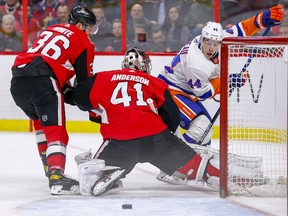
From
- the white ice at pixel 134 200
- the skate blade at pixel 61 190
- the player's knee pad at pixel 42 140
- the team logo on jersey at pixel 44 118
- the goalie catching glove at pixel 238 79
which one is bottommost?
the white ice at pixel 134 200

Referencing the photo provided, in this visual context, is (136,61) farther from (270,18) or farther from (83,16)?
(270,18)

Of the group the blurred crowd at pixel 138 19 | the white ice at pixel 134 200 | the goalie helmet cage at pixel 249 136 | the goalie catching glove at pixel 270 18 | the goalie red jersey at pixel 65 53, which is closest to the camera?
the white ice at pixel 134 200

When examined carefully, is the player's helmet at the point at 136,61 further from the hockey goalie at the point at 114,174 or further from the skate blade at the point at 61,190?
the skate blade at the point at 61,190

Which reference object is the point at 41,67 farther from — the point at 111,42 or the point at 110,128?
the point at 111,42

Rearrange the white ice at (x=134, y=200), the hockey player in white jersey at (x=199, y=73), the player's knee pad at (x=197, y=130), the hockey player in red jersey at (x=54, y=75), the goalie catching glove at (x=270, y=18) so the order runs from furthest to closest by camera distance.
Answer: the goalie catching glove at (x=270, y=18) < the player's knee pad at (x=197, y=130) < the hockey player in white jersey at (x=199, y=73) < the hockey player in red jersey at (x=54, y=75) < the white ice at (x=134, y=200)

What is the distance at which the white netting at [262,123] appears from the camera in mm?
4730

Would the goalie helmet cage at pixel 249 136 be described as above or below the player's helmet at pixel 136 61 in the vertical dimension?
below

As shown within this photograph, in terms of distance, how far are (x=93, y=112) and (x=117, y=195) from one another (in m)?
0.51

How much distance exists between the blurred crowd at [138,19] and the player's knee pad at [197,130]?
2299 millimetres

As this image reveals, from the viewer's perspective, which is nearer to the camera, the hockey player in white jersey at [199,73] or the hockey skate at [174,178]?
the hockey skate at [174,178]

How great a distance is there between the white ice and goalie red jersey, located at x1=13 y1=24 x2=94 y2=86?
64 cm

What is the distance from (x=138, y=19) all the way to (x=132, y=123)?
326cm

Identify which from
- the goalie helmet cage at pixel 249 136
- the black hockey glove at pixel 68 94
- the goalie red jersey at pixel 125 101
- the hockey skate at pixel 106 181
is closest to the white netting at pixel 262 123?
the goalie helmet cage at pixel 249 136

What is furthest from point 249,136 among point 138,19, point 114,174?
point 138,19
